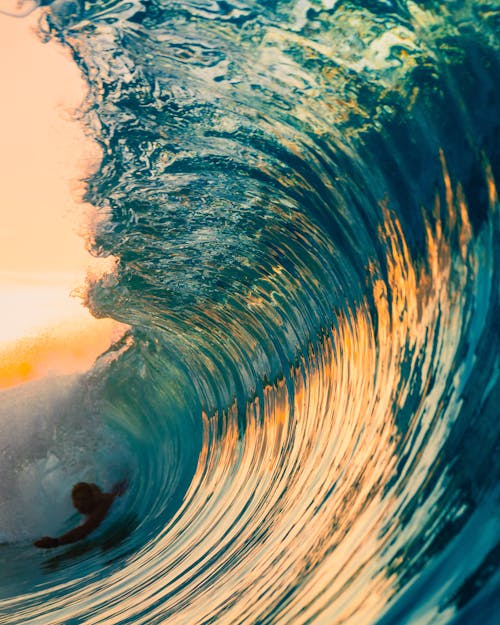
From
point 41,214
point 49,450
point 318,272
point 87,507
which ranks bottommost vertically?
point 318,272

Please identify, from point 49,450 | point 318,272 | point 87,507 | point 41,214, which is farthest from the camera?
point 49,450

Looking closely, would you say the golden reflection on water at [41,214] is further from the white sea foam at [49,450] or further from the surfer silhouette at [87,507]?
the surfer silhouette at [87,507]

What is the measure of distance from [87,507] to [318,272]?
4.39m

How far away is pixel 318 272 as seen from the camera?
2.77 metres

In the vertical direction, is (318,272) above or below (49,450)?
below

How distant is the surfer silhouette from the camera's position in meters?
5.14

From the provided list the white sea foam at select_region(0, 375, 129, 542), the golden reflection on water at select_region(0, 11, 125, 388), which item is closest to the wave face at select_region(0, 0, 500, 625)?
the golden reflection on water at select_region(0, 11, 125, 388)

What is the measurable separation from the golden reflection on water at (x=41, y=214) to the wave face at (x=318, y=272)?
0.14 meters

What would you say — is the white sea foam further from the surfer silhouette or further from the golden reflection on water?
the golden reflection on water

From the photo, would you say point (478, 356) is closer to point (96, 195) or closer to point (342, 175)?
point (342, 175)

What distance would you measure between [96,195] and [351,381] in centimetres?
207

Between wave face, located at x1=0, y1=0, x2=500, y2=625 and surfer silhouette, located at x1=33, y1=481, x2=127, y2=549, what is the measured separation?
1099 millimetres

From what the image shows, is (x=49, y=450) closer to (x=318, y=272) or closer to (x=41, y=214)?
(x=41, y=214)

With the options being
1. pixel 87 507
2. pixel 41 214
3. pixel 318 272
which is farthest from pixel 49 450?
pixel 318 272
